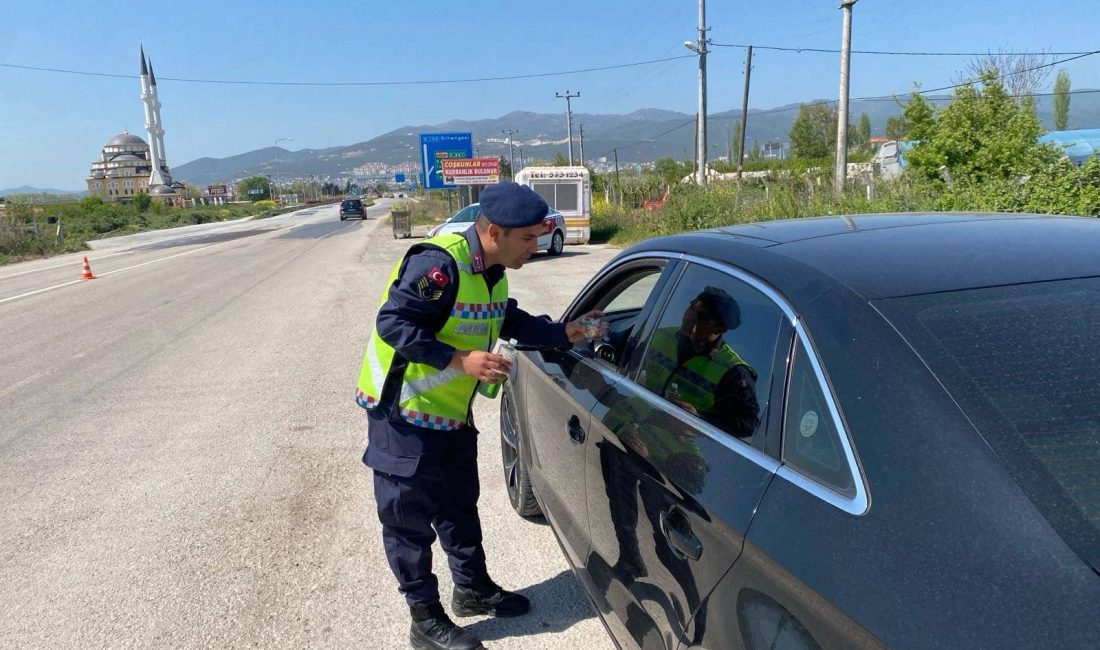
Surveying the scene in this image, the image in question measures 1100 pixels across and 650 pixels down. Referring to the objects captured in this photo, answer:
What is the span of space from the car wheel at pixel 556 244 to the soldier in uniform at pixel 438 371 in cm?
1800

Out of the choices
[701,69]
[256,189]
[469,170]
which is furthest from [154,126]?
[701,69]

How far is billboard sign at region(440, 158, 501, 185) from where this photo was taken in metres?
37.0

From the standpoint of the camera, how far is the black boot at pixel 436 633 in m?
2.95

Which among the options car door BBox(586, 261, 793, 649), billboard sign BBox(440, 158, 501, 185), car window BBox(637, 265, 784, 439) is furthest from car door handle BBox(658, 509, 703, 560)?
billboard sign BBox(440, 158, 501, 185)

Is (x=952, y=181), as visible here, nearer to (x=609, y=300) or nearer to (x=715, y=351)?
(x=609, y=300)

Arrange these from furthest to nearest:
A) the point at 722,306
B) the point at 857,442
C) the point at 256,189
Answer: the point at 256,189 → the point at 722,306 → the point at 857,442

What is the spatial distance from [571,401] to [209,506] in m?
2.65

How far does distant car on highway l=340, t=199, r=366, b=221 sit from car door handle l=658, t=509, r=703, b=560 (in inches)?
2334

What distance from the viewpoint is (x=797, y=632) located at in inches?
57.1

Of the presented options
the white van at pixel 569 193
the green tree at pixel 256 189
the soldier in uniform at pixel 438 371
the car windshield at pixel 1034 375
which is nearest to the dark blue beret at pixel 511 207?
the soldier in uniform at pixel 438 371

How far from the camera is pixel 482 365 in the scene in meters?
2.53

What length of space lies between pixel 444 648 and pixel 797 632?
1.84 m

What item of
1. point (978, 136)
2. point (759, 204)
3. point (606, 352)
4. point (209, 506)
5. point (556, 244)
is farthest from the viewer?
point (556, 244)

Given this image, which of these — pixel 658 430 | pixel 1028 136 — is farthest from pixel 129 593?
pixel 1028 136
